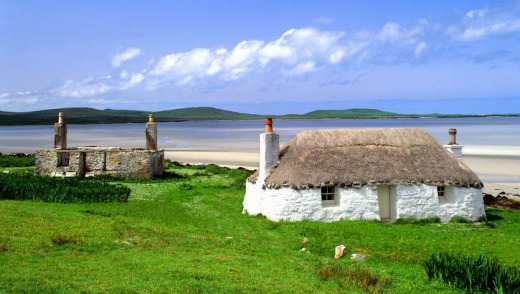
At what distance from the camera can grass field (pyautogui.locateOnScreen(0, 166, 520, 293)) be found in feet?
42.9

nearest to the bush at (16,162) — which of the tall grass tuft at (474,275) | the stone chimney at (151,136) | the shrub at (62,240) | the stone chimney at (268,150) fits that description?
the stone chimney at (151,136)

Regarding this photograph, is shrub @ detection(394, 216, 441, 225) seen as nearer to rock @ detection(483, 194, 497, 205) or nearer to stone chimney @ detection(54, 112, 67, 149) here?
rock @ detection(483, 194, 497, 205)

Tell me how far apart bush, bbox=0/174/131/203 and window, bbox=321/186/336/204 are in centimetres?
1072

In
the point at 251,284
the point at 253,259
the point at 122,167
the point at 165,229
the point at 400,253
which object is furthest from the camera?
the point at 122,167

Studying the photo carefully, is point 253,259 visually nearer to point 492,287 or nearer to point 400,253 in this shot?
point 400,253

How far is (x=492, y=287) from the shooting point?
1339 cm

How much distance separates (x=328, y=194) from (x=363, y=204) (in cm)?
164

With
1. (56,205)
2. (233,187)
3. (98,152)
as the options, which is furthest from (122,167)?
(56,205)

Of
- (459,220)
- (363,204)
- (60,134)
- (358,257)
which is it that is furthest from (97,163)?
(358,257)

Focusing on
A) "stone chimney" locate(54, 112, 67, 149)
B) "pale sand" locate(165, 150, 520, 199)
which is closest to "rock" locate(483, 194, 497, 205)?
"pale sand" locate(165, 150, 520, 199)

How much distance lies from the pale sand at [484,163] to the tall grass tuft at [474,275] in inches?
922

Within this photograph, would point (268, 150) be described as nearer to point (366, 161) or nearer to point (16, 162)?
point (366, 161)

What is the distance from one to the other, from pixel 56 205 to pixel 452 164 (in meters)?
19.1

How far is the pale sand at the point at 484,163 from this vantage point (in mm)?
39172
